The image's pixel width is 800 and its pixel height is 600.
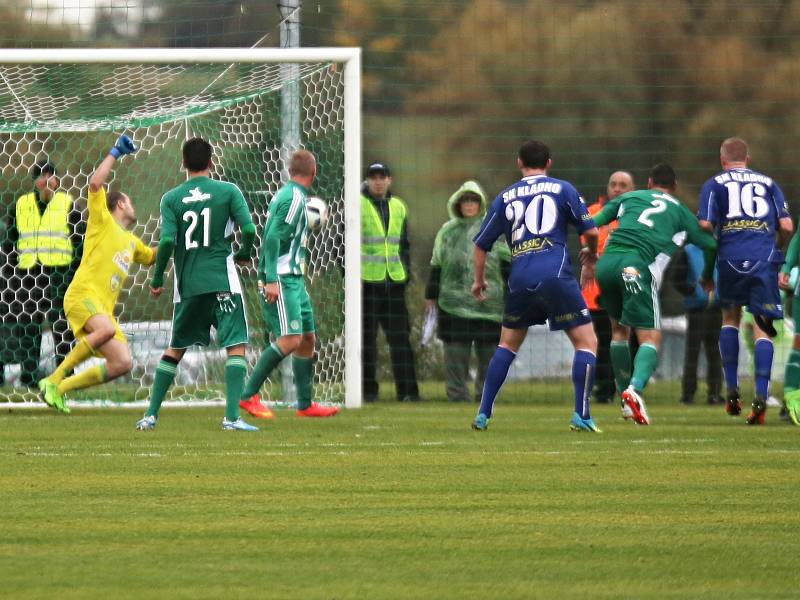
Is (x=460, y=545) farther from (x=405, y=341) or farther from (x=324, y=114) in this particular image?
(x=405, y=341)

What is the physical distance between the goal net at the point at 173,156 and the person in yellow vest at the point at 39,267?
13mm

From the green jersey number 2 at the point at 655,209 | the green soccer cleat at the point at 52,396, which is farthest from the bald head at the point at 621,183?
the green soccer cleat at the point at 52,396

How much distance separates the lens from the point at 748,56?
Result: 2433cm

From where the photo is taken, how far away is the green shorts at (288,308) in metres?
11.7

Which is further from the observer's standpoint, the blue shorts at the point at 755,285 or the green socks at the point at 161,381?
the blue shorts at the point at 755,285

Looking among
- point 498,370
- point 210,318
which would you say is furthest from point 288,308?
point 498,370

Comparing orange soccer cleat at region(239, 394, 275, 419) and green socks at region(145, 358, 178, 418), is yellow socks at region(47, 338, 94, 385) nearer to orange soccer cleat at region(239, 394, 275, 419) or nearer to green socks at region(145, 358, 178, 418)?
orange soccer cleat at region(239, 394, 275, 419)

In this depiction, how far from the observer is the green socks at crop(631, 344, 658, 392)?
1121 cm

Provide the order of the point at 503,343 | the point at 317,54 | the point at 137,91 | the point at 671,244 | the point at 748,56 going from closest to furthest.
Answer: the point at 503,343 < the point at 671,244 < the point at 317,54 < the point at 137,91 < the point at 748,56

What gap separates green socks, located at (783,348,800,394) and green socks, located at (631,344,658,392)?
920mm

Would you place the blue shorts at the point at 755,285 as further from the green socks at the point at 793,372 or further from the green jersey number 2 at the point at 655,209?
the green jersey number 2 at the point at 655,209

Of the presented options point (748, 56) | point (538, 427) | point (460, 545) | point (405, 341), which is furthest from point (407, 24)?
point (460, 545)

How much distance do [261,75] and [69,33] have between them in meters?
13.8

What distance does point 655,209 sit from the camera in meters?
11.7
